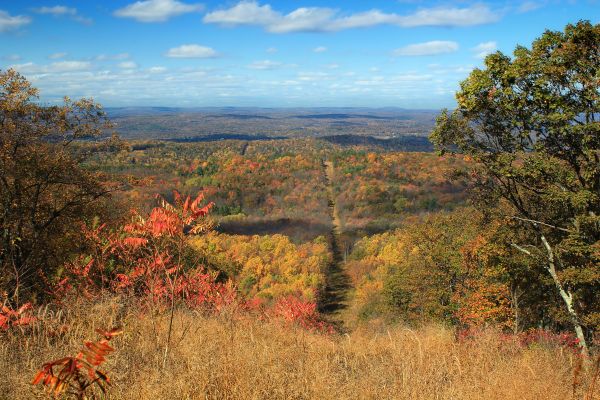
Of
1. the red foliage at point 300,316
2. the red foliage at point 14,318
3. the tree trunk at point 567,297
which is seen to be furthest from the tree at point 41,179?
the tree trunk at point 567,297

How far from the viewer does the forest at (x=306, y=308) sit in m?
4.04

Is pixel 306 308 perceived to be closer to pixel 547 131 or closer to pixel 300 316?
pixel 300 316

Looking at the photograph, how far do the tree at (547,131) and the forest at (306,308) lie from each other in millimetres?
44

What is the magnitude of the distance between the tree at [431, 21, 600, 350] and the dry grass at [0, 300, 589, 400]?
455cm

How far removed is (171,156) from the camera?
4985 inches

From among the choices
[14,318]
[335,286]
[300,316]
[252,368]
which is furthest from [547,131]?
[335,286]

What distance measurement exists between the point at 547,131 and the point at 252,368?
8.29 meters

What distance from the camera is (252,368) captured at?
403cm

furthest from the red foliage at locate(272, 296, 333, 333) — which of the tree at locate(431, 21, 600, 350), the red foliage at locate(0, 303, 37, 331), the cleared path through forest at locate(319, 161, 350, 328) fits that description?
the cleared path through forest at locate(319, 161, 350, 328)

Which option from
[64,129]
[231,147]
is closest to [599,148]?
[64,129]

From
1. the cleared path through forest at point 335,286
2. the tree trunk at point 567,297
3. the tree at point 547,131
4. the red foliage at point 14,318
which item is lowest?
the cleared path through forest at point 335,286

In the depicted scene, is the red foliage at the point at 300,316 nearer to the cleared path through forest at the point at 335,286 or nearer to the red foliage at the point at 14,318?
the red foliage at the point at 14,318

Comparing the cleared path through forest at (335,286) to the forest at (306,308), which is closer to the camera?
the forest at (306,308)

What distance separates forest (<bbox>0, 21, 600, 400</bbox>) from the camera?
13.3ft
